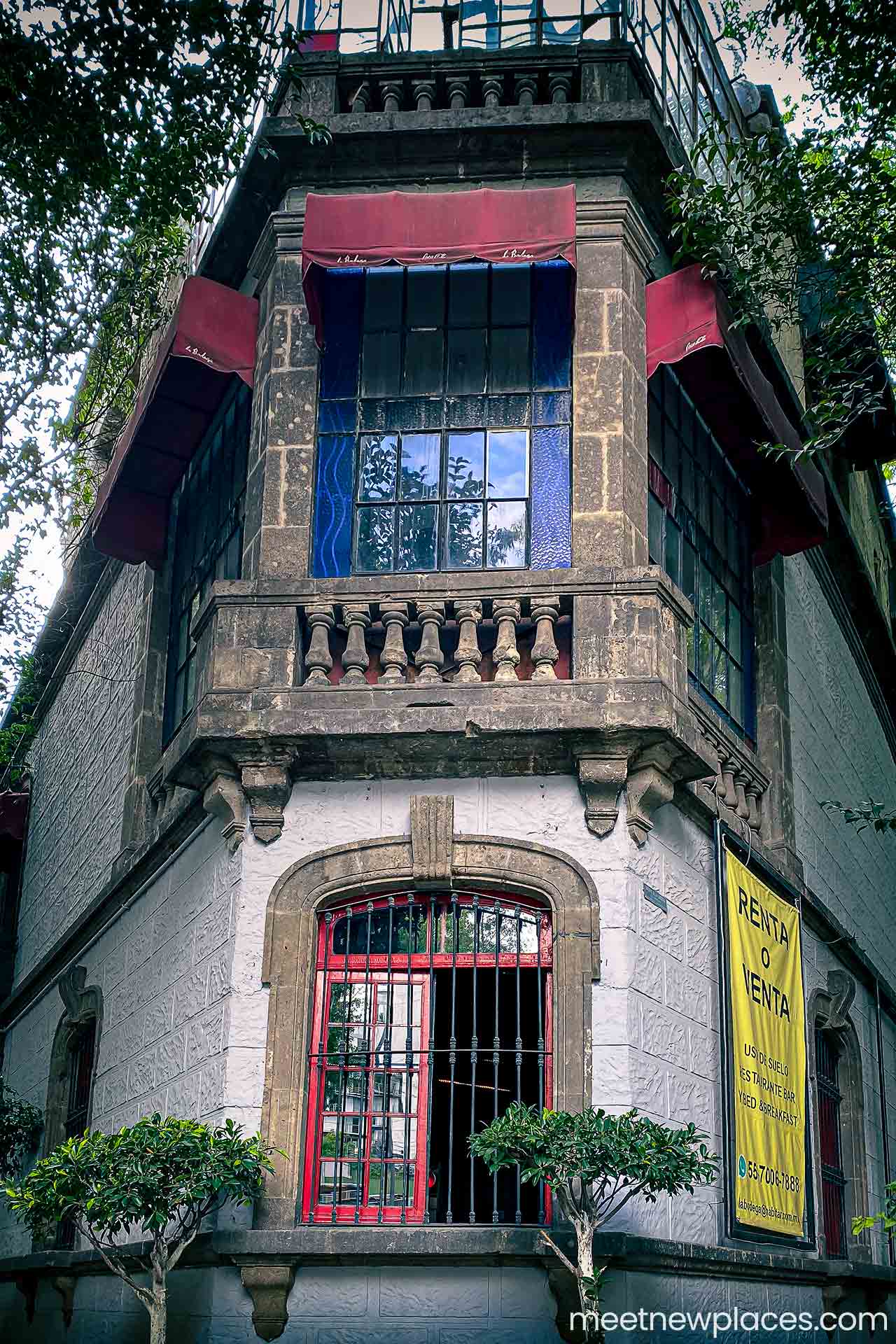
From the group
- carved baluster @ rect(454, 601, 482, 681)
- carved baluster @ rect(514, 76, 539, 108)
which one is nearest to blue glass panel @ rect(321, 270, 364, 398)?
carved baluster @ rect(514, 76, 539, 108)

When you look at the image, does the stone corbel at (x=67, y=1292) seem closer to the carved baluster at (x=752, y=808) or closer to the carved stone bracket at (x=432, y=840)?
the carved stone bracket at (x=432, y=840)

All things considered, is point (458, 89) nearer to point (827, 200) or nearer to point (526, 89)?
point (526, 89)

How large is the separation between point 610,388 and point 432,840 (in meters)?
3.31

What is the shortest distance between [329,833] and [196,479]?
15.9 ft

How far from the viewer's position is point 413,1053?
9422 mm

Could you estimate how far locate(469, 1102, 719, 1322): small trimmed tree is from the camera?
26.5 feet

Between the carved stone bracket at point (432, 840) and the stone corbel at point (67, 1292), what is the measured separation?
485 cm

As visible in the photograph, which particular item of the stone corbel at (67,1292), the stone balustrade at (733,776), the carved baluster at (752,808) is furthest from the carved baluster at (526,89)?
the stone corbel at (67,1292)

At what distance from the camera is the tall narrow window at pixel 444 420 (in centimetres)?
1067

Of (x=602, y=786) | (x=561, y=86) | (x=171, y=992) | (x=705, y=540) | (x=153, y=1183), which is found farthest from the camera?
(x=705, y=540)

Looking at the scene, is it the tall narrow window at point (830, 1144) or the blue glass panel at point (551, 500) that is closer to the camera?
the blue glass panel at point (551, 500)

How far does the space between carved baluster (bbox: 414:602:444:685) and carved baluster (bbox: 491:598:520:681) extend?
0.35 meters

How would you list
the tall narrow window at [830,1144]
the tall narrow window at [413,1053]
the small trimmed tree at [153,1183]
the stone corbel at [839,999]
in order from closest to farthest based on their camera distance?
the small trimmed tree at [153,1183] → the tall narrow window at [413,1053] → the tall narrow window at [830,1144] → the stone corbel at [839,999]

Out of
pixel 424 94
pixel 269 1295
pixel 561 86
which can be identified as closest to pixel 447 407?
pixel 424 94
